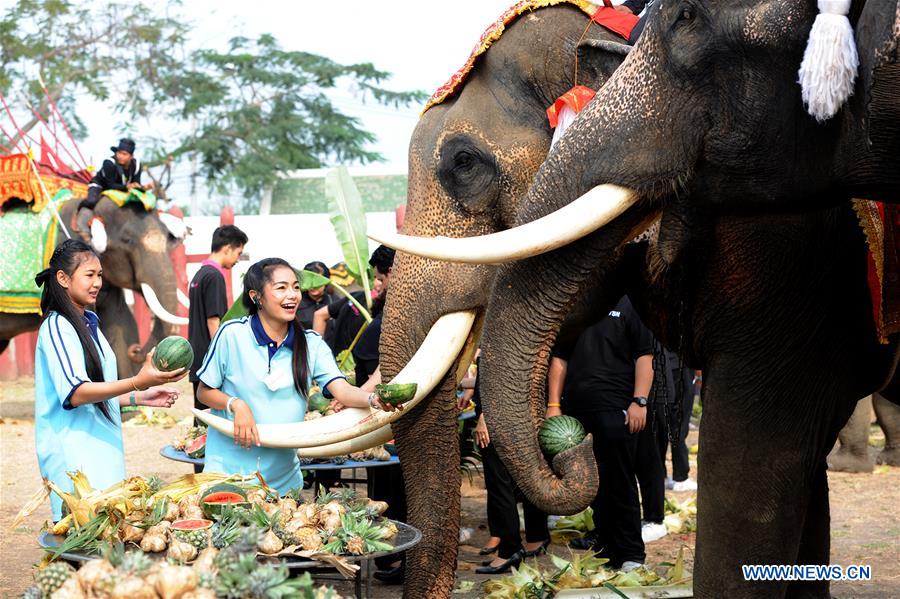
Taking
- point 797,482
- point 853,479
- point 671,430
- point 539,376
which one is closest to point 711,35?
point 539,376

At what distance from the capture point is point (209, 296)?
867 centimetres

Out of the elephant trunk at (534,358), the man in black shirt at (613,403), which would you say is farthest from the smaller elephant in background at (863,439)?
the elephant trunk at (534,358)

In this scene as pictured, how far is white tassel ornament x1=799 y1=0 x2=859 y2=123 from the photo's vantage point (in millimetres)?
2893

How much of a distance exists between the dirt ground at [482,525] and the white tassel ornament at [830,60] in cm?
354

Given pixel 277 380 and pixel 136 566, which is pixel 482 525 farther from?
pixel 136 566

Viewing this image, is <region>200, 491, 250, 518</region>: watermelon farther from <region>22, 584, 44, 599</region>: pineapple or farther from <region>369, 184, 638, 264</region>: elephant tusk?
<region>22, 584, 44, 599</region>: pineapple

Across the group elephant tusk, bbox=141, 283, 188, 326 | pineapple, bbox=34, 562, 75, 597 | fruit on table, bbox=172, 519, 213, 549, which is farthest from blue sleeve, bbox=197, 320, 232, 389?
elephant tusk, bbox=141, 283, 188, 326

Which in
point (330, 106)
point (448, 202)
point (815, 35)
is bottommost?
point (448, 202)

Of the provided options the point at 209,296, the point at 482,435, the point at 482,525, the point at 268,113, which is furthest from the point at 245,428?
the point at 268,113

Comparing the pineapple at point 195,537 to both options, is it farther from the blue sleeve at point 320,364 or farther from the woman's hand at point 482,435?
the woman's hand at point 482,435

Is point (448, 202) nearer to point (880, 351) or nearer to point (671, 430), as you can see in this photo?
point (671, 430)

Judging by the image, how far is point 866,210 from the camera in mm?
3498

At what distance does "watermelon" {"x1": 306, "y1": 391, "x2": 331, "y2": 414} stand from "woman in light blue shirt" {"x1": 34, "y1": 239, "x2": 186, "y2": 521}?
6.96ft

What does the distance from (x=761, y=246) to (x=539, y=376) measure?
0.81m
